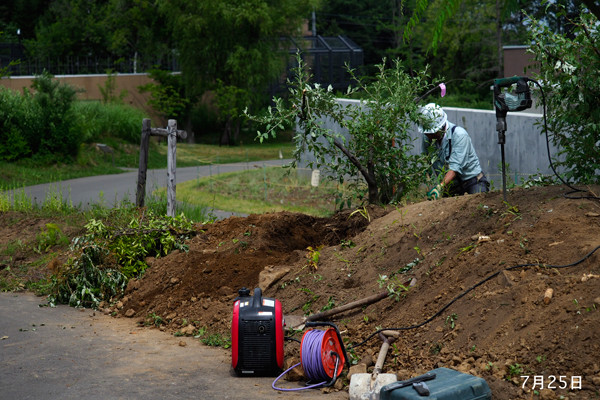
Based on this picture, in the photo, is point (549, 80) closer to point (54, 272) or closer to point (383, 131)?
point (383, 131)

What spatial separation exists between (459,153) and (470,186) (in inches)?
19.0

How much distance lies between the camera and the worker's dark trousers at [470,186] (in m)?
9.02

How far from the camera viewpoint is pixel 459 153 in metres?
8.81

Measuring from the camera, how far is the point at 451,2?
4.15m

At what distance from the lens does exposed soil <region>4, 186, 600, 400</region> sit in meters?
5.32

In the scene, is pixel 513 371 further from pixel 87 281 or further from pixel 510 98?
pixel 87 281

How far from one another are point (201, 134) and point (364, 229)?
29278 mm

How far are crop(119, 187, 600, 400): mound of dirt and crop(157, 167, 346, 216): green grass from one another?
575 centimetres

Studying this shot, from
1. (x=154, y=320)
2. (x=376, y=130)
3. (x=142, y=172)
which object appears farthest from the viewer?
(x=142, y=172)

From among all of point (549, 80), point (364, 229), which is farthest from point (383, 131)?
point (549, 80)

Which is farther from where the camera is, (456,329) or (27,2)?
(27,2)

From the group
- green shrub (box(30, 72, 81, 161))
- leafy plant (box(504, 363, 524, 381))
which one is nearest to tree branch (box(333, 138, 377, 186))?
leafy plant (box(504, 363, 524, 381))

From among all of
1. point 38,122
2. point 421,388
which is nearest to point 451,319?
point 421,388

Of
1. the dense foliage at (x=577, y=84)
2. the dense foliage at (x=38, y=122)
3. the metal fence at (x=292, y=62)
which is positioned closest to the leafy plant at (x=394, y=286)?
the dense foliage at (x=577, y=84)
